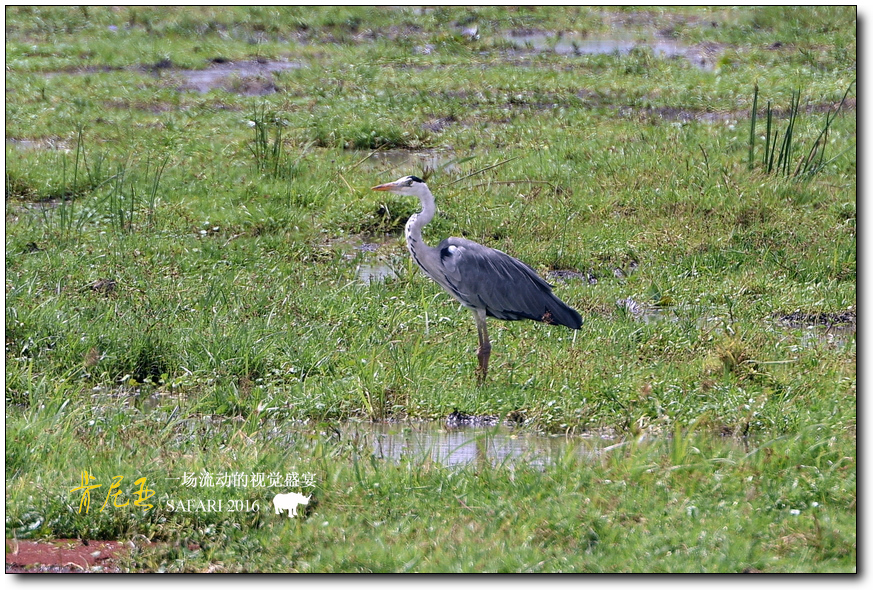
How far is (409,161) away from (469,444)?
228 inches

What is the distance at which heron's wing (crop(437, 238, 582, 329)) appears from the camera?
650cm

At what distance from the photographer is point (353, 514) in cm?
440

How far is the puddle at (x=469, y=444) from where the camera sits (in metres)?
5.02

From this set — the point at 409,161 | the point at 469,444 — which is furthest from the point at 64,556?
the point at 409,161

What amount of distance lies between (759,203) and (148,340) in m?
5.03

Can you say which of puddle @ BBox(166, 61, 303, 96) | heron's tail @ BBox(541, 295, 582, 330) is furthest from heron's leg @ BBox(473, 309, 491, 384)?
puddle @ BBox(166, 61, 303, 96)

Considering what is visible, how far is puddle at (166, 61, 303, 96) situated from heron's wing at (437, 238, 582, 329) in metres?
7.11

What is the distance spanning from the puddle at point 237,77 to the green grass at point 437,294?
0.22 m

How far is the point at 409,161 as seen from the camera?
35.3 feet

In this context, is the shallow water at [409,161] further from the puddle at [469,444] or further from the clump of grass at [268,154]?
the puddle at [469,444]

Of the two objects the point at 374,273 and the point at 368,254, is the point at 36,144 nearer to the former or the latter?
the point at 368,254

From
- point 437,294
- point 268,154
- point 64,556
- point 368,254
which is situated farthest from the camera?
point 268,154

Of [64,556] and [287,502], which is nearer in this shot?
[64,556]

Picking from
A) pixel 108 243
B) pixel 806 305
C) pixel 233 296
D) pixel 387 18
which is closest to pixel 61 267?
pixel 108 243
